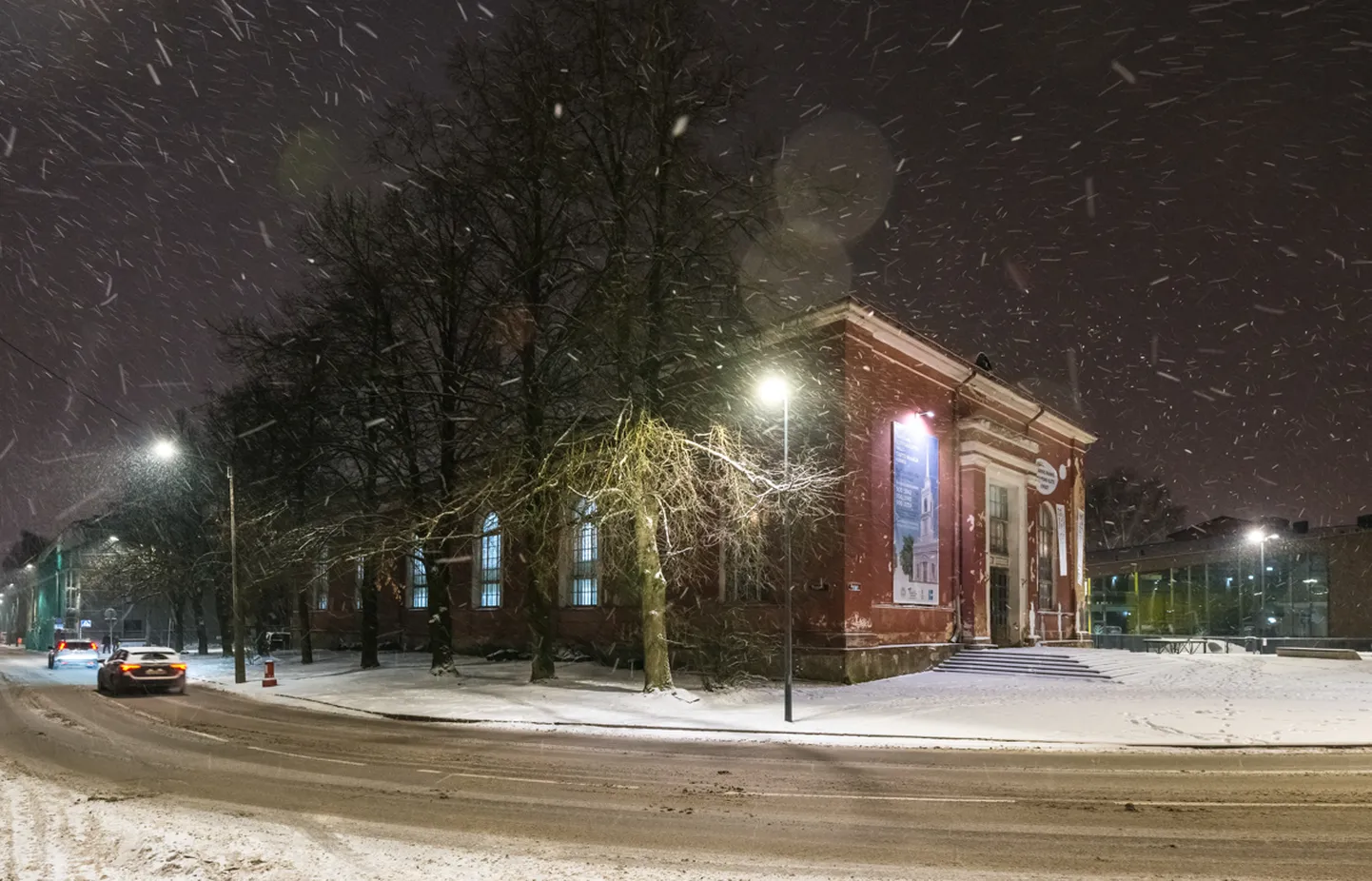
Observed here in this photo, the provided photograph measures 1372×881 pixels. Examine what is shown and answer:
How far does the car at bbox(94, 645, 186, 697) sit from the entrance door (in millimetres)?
26840

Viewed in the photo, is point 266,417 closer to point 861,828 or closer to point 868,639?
point 868,639

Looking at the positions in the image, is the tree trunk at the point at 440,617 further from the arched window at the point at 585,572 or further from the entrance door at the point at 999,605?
the entrance door at the point at 999,605

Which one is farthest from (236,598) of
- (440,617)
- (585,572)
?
(585,572)

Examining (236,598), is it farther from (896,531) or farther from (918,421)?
(918,421)

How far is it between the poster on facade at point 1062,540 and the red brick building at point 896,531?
15cm

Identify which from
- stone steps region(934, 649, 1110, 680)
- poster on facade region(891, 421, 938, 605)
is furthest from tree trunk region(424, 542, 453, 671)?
stone steps region(934, 649, 1110, 680)

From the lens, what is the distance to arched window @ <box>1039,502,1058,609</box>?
39.5 m

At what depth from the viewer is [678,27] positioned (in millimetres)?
22984

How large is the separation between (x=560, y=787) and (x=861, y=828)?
3.91m

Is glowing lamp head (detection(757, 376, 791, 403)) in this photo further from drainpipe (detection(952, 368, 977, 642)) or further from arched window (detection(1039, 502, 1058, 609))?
arched window (detection(1039, 502, 1058, 609))

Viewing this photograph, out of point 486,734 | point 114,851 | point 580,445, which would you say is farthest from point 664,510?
point 114,851

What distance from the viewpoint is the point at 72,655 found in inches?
1842

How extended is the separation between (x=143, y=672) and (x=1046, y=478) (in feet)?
109

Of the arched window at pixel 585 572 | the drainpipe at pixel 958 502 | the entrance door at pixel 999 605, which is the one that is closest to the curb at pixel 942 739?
the arched window at pixel 585 572
